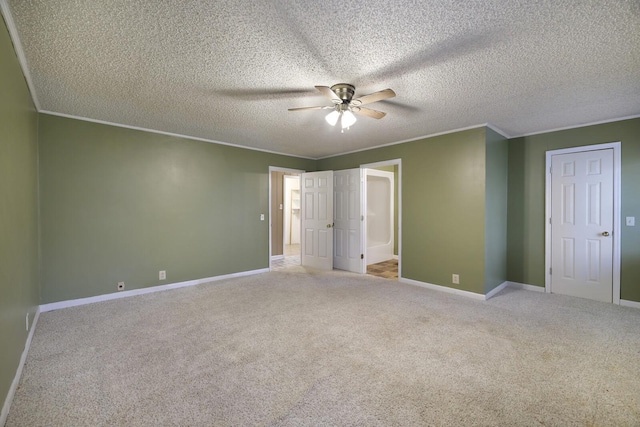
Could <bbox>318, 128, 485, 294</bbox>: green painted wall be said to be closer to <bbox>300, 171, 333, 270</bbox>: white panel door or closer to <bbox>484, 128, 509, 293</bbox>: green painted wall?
<bbox>484, 128, 509, 293</bbox>: green painted wall

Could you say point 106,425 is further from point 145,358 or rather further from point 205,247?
point 205,247

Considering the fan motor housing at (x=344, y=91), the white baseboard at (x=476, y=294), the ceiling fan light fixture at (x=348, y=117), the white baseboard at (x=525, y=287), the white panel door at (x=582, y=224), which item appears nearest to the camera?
the fan motor housing at (x=344, y=91)

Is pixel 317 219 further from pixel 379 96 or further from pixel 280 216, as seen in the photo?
pixel 379 96

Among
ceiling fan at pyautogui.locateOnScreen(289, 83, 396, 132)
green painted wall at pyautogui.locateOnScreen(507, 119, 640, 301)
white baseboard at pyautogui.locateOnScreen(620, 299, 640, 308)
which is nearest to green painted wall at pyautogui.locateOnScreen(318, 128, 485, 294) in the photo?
green painted wall at pyautogui.locateOnScreen(507, 119, 640, 301)

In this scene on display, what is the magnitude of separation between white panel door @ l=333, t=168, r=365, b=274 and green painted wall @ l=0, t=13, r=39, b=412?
4.45m

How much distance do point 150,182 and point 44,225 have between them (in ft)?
4.16

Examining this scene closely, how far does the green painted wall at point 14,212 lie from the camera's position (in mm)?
1729

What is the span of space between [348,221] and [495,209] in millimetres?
2527

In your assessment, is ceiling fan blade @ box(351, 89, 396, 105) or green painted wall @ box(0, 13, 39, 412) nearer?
green painted wall @ box(0, 13, 39, 412)

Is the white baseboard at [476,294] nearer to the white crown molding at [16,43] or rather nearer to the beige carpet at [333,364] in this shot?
→ the beige carpet at [333,364]

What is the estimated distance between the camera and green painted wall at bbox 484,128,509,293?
394 centimetres

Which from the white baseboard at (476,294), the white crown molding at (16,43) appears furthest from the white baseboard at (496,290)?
the white crown molding at (16,43)

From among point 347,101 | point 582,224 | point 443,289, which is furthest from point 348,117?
point 582,224

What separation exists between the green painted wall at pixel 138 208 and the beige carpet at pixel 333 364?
1.88 ft
